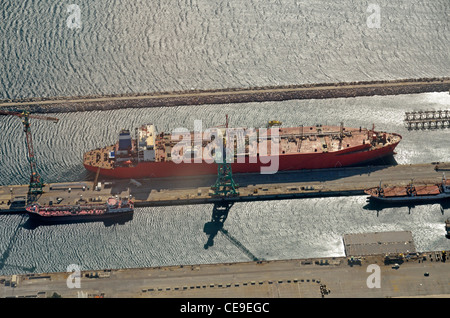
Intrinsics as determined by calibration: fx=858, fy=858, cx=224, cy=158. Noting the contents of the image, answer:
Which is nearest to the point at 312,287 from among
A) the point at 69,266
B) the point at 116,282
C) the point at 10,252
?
the point at 116,282

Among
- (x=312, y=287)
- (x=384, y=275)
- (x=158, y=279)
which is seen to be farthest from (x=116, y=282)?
(x=384, y=275)

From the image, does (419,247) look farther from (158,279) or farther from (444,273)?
(158,279)

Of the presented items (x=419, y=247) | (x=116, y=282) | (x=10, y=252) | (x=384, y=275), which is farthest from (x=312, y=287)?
(x=10, y=252)

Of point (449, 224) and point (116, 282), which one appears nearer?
point (116, 282)

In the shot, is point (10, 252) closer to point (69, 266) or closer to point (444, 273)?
point (69, 266)

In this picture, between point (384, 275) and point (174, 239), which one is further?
point (174, 239)
